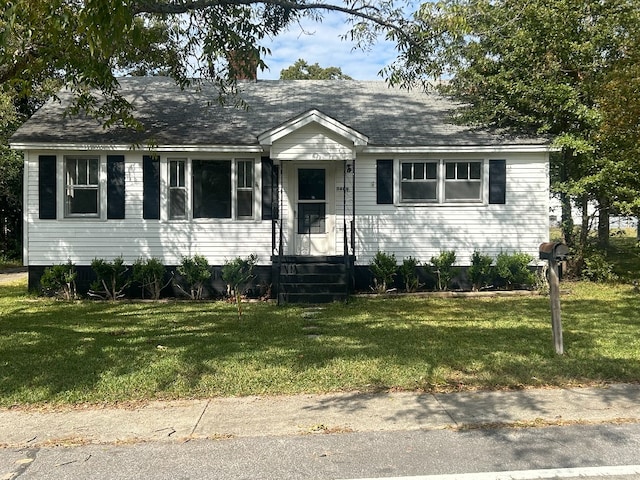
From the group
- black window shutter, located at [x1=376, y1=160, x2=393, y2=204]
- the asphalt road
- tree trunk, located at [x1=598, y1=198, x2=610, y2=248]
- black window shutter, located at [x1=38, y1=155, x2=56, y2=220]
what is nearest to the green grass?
the asphalt road

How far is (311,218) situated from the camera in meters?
13.0

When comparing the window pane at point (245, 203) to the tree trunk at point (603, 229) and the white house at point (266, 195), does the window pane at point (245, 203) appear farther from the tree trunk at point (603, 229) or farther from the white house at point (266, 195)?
the tree trunk at point (603, 229)

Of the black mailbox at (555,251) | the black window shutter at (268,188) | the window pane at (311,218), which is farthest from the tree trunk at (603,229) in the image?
the black mailbox at (555,251)

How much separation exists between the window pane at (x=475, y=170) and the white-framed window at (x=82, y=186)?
355 inches

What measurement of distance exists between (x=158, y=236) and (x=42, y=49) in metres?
5.10

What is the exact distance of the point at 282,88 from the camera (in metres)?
16.2

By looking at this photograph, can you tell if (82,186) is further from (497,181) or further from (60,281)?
(497,181)

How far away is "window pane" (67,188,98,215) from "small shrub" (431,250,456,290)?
27.2 feet

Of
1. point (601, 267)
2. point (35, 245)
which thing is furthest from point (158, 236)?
point (601, 267)

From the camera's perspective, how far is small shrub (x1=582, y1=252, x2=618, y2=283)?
539 inches

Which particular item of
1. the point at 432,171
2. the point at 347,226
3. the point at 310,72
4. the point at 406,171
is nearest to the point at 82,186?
the point at 347,226

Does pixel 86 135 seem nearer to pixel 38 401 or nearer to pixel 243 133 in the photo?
pixel 243 133

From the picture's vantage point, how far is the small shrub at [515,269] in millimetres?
12516

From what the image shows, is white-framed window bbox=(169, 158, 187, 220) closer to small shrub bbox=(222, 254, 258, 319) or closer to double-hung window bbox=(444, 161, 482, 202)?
small shrub bbox=(222, 254, 258, 319)
